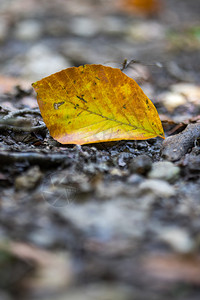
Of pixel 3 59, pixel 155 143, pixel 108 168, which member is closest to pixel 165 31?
pixel 3 59

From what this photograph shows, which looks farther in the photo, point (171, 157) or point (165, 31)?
point (165, 31)

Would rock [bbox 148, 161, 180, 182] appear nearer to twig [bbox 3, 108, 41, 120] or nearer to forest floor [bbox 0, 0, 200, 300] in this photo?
forest floor [bbox 0, 0, 200, 300]

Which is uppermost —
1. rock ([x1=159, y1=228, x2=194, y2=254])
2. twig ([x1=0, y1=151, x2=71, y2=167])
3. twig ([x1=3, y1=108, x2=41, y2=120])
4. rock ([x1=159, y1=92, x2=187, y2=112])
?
rock ([x1=159, y1=92, x2=187, y2=112])

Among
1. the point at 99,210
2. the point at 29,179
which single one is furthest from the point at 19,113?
the point at 99,210

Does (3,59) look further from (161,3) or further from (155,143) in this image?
(161,3)

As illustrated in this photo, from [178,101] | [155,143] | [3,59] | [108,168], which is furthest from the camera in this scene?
[3,59]

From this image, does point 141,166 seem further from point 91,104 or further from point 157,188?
point 91,104

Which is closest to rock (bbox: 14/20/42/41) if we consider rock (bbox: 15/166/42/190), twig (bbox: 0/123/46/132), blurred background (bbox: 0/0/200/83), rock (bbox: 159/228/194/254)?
blurred background (bbox: 0/0/200/83)
